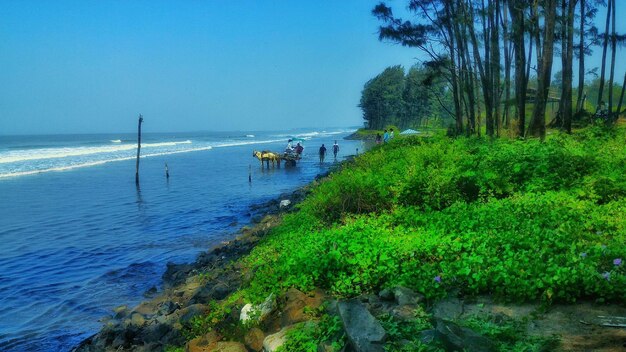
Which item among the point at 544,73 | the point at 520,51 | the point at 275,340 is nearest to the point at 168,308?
the point at 275,340

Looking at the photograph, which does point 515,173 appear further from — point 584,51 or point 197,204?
point 584,51

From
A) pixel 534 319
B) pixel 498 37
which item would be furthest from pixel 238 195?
pixel 534 319

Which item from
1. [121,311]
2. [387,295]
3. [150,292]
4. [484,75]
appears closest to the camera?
[387,295]

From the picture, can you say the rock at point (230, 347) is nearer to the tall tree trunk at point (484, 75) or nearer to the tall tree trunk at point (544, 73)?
the tall tree trunk at point (544, 73)

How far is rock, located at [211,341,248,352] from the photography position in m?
4.68

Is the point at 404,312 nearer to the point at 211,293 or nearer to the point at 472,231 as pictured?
the point at 472,231

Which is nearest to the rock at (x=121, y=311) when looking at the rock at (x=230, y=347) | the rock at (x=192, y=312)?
the rock at (x=192, y=312)

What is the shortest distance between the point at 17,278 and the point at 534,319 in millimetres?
11926

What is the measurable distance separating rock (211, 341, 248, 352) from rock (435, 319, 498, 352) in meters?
2.37

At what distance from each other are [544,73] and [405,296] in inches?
500

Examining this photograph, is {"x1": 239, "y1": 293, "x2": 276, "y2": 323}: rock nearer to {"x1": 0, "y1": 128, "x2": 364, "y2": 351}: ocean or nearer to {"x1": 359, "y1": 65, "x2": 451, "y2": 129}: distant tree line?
{"x1": 0, "y1": 128, "x2": 364, "y2": 351}: ocean

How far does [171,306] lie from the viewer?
8.07m

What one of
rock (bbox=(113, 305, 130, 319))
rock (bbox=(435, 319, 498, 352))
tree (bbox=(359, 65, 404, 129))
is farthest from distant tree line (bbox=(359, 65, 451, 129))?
rock (bbox=(435, 319, 498, 352))

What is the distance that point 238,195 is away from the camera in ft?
79.1
